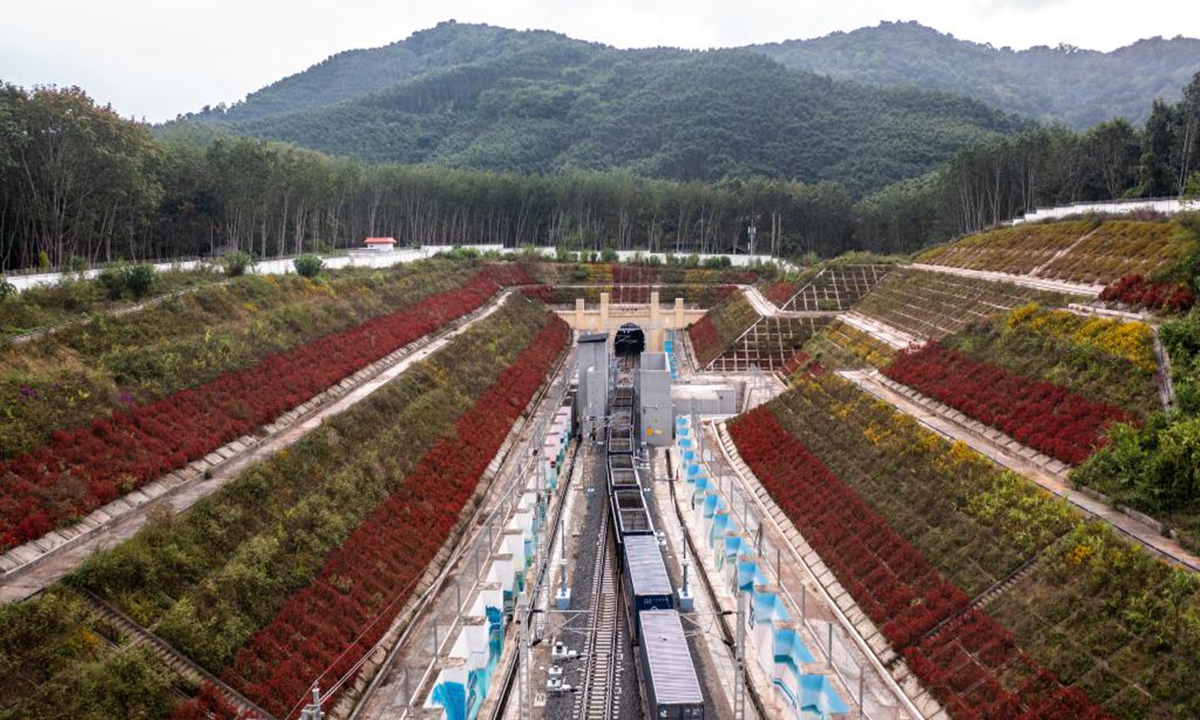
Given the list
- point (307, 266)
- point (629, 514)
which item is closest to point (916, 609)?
point (629, 514)

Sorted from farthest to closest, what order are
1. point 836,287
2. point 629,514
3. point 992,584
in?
1. point 836,287
2. point 629,514
3. point 992,584

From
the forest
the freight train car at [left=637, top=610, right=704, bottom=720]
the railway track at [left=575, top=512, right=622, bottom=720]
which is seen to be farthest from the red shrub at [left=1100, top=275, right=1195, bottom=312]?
the railway track at [left=575, top=512, right=622, bottom=720]

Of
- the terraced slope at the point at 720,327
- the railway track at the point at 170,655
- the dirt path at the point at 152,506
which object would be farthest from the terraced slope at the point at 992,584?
the terraced slope at the point at 720,327

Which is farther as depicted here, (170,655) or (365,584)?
(365,584)

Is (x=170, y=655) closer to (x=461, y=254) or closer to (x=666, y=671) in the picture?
(x=666, y=671)

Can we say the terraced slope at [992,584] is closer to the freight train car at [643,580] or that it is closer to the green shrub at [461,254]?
the freight train car at [643,580]

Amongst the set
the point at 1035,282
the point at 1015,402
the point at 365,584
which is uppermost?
the point at 1035,282
